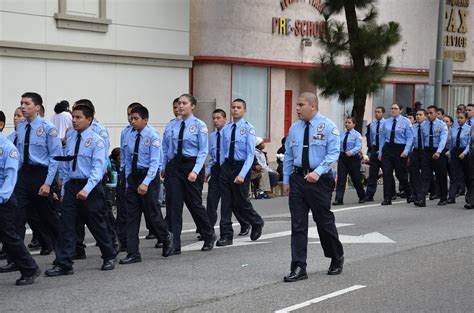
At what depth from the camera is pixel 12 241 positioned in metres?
9.84

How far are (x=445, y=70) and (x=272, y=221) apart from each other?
11.6 meters

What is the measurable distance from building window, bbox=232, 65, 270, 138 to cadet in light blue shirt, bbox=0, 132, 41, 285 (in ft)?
58.6

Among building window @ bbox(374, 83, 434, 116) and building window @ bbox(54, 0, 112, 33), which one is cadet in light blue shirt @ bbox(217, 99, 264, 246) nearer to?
building window @ bbox(54, 0, 112, 33)

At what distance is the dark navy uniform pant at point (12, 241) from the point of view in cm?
980

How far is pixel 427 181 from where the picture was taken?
18625 millimetres

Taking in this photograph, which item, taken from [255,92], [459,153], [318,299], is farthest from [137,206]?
[255,92]

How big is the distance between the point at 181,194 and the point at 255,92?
1638 cm

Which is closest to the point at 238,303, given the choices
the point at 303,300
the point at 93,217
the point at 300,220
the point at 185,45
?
the point at 303,300

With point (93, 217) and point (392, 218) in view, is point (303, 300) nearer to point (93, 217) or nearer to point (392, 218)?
point (93, 217)

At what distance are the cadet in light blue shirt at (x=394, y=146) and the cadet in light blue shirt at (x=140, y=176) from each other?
805 centimetres

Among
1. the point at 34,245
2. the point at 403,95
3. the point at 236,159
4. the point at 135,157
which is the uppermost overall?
the point at 403,95

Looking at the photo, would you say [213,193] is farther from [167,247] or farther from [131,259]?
[131,259]

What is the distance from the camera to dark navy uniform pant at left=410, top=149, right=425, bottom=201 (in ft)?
61.7

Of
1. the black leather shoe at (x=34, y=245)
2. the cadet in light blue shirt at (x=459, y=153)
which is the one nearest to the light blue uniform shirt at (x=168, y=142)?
the black leather shoe at (x=34, y=245)
